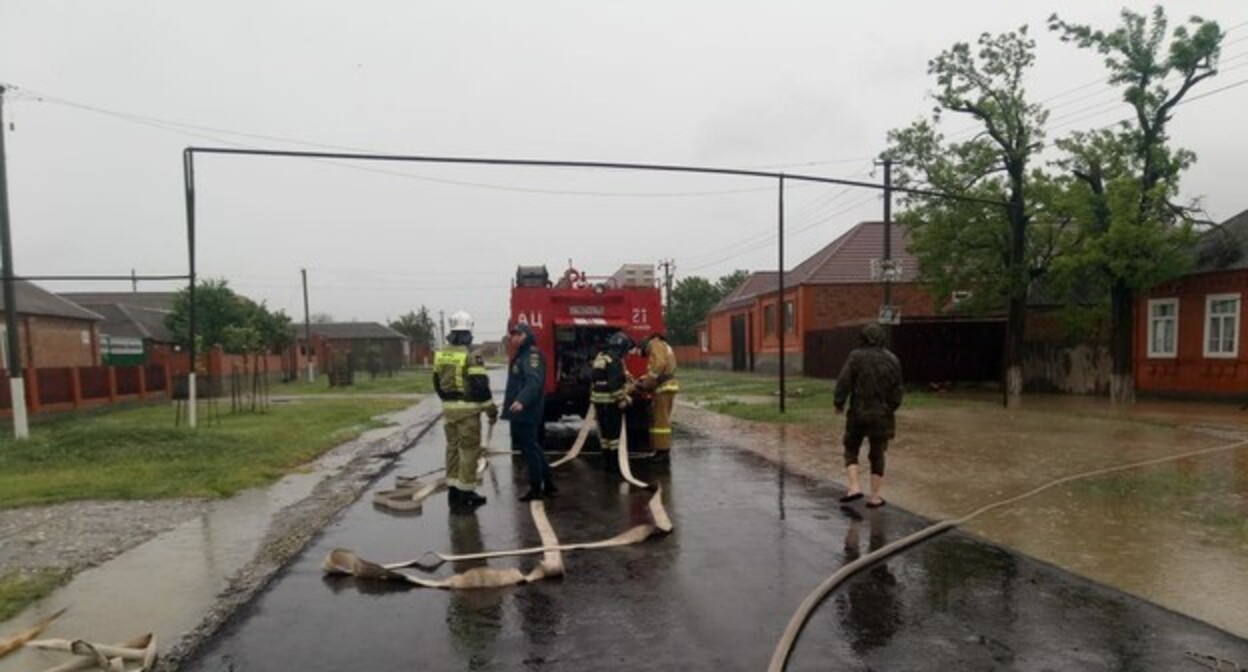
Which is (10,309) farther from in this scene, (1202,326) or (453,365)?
(1202,326)

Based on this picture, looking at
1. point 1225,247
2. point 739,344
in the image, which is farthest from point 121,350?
point 1225,247

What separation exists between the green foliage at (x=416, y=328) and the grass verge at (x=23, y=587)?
96.9 metres

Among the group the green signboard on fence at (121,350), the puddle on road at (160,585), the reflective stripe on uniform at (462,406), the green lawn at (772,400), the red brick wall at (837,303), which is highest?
the red brick wall at (837,303)

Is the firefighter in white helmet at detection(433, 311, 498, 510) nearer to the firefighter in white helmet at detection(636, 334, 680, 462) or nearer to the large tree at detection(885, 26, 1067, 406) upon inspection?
the firefighter in white helmet at detection(636, 334, 680, 462)

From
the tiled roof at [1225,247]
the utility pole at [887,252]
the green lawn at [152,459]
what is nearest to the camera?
the green lawn at [152,459]

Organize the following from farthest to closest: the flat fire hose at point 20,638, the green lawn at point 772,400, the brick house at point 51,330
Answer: the brick house at point 51,330, the green lawn at point 772,400, the flat fire hose at point 20,638

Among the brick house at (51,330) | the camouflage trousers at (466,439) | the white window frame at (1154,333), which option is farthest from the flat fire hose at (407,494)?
the brick house at (51,330)

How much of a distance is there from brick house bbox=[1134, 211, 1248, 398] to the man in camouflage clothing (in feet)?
55.5

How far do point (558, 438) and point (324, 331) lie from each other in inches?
3365

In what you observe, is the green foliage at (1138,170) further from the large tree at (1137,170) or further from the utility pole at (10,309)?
the utility pole at (10,309)

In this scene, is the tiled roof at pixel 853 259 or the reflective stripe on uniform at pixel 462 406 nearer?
the reflective stripe on uniform at pixel 462 406

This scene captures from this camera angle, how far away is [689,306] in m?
72.9

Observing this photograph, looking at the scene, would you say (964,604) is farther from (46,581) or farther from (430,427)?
(430,427)

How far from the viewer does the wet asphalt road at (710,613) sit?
425 centimetres
